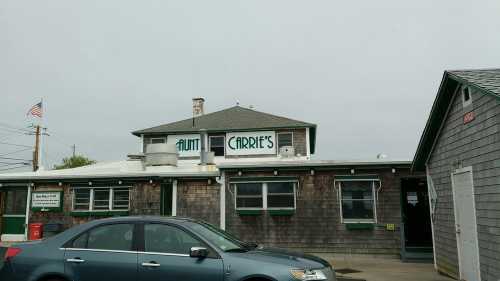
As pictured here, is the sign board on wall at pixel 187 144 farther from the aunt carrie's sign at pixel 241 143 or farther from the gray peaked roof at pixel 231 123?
the gray peaked roof at pixel 231 123

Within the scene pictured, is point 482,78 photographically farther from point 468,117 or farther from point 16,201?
point 16,201

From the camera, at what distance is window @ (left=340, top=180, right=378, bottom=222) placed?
14.3m

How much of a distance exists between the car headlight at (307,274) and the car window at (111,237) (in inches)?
89.4

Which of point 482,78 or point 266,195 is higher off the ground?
point 482,78

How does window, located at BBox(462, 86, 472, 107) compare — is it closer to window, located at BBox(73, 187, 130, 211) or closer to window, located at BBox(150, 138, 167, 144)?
window, located at BBox(73, 187, 130, 211)

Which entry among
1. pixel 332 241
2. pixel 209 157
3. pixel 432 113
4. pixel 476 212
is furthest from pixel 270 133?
pixel 476 212

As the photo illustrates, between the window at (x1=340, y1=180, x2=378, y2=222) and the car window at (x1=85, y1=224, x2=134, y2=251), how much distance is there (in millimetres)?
9737

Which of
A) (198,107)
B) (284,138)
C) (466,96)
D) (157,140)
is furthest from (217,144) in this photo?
(466,96)

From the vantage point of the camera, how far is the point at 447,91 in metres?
9.59

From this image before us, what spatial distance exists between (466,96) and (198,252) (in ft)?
20.9

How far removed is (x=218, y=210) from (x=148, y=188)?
9.61 feet

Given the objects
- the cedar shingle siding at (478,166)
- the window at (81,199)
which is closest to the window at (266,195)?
the cedar shingle siding at (478,166)

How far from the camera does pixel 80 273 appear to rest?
230 inches

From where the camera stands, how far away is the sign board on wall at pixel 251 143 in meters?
23.0
